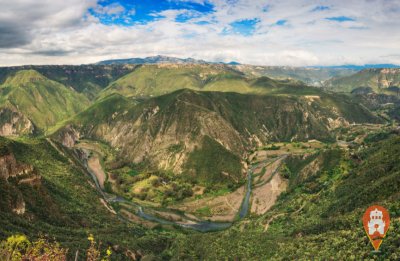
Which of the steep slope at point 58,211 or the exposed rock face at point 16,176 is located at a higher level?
the exposed rock face at point 16,176

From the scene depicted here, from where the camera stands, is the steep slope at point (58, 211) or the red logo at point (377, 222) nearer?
the red logo at point (377, 222)

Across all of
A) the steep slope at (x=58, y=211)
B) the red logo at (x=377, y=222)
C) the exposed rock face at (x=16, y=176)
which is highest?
the red logo at (x=377, y=222)

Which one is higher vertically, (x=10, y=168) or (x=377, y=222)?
(x=377, y=222)

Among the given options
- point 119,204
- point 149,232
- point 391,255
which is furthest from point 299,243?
point 119,204

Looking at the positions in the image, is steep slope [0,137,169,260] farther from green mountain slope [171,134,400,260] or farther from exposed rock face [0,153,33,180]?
green mountain slope [171,134,400,260]

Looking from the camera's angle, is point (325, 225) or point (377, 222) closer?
point (377, 222)

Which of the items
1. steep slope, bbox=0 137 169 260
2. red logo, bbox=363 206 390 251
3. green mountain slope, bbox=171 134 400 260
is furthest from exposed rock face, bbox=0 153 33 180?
red logo, bbox=363 206 390 251

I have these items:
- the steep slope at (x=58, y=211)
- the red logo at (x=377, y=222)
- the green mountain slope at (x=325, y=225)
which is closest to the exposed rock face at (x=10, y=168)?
the steep slope at (x=58, y=211)

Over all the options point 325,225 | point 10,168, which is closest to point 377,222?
point 325,225

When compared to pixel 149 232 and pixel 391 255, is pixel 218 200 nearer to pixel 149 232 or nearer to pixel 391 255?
pixel 149 232

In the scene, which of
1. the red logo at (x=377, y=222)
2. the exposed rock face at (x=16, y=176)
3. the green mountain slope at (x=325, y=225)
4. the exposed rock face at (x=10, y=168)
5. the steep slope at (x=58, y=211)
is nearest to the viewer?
the red logo at (x=377, y=222)

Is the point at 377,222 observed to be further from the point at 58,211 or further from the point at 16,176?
the point at 16,176

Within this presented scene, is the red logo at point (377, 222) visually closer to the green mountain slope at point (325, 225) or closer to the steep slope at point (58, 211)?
the green mountain slope at point (325, 225)
